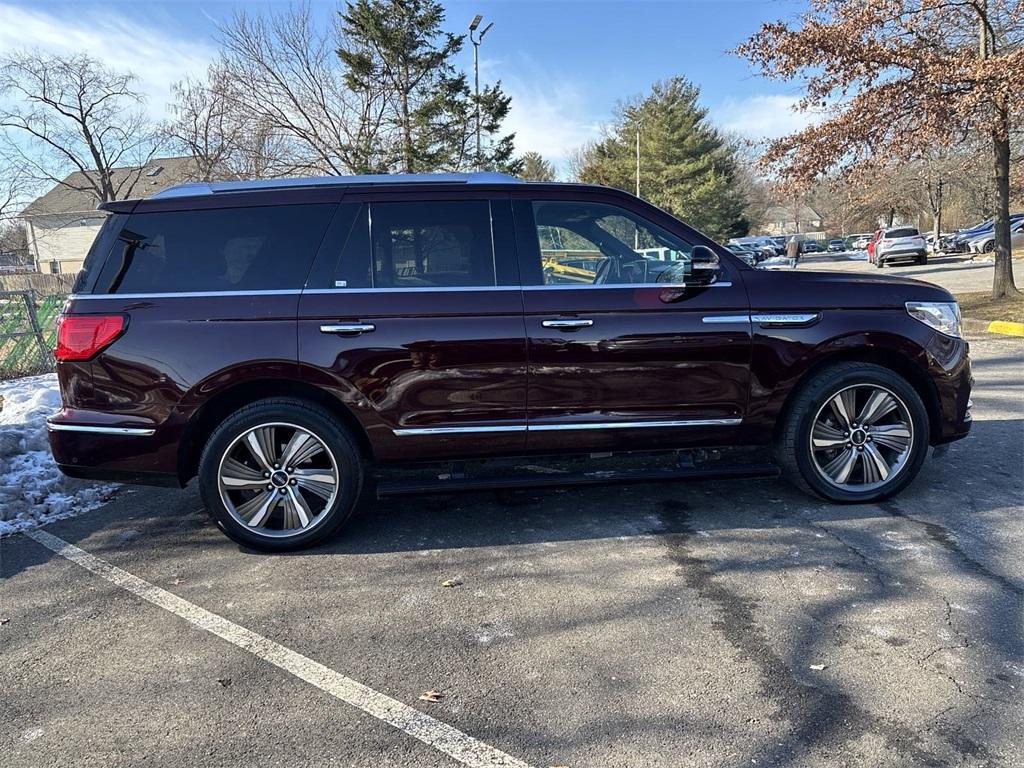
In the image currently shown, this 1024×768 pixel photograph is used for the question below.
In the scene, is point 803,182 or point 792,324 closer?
point 792,324

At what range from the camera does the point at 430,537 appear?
406 centimetres

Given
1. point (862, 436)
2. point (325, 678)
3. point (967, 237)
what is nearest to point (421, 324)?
point (325, 678)

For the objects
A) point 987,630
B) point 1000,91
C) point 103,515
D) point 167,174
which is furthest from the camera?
point 167,174

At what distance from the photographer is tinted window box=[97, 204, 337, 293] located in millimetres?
3771

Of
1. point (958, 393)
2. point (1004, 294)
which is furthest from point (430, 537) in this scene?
point (1004, 294)

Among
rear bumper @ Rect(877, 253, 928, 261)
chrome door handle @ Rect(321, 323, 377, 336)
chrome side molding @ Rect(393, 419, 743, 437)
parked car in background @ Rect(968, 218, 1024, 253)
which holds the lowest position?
chrome side molding @ Rect(393, 419, 743, 437)

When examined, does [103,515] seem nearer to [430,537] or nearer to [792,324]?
[430,537]

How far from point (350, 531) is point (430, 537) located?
52 cm

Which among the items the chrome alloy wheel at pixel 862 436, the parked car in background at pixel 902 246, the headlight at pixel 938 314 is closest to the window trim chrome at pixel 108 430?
the chrome alloy wheel at pixel 862 436

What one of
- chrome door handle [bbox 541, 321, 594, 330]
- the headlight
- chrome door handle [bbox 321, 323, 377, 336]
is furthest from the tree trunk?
chrome door handle [bbox 321, 323, 377, 336]

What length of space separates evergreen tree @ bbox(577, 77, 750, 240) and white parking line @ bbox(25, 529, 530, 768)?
156 feet

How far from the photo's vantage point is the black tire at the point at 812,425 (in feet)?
13.5

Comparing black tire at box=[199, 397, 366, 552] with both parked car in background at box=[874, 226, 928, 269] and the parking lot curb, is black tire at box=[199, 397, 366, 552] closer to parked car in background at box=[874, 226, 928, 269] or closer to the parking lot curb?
the parking lot curb

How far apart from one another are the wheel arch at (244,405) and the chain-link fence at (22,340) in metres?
7.41
